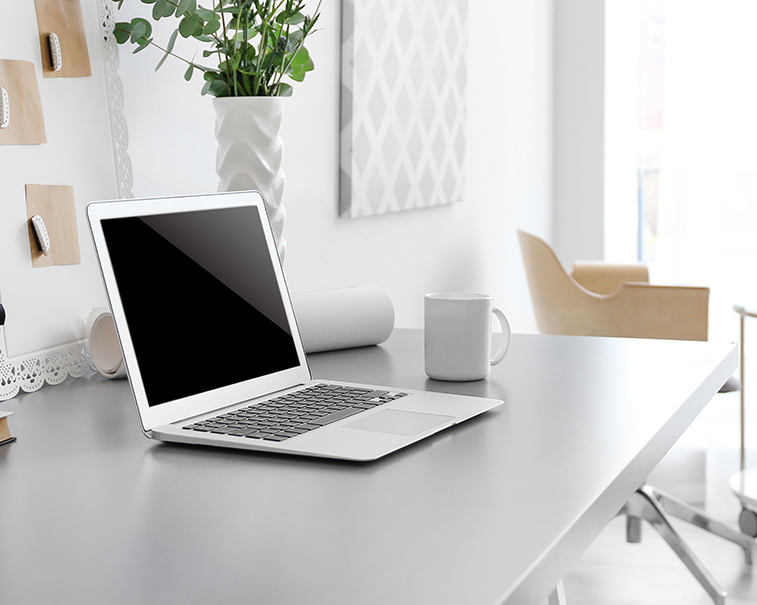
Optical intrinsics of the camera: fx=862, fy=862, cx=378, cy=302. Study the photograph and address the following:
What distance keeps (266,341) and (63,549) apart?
0.43 metres

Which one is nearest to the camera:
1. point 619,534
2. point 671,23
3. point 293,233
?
point 293,233

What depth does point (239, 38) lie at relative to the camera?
1.16 metres

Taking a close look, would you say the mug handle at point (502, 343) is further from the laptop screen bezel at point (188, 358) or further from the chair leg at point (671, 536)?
the chair leg at point (671, 536)

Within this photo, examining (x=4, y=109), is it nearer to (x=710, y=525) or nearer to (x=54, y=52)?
(x=54, y=52)

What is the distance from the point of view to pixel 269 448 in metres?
0.68

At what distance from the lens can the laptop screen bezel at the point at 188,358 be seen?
758 mm

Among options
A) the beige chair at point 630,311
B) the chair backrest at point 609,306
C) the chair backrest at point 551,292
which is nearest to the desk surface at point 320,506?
the beige chair at point 630,311

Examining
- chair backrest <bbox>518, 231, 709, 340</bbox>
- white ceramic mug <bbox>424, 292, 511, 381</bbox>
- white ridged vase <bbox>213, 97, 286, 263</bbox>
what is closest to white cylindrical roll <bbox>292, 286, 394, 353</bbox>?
white ridged vase <bbox>213, 97, 286, 263</bbox>

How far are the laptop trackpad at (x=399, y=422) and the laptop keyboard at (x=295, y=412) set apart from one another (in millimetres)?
22

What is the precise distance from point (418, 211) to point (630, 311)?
777 mm

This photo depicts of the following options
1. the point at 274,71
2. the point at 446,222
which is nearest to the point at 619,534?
the point at 446,222

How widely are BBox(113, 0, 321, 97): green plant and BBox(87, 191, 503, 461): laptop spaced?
0.26 m

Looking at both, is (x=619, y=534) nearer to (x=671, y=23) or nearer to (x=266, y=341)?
(x=266, y=341)

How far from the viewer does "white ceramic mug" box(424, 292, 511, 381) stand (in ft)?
3.21
